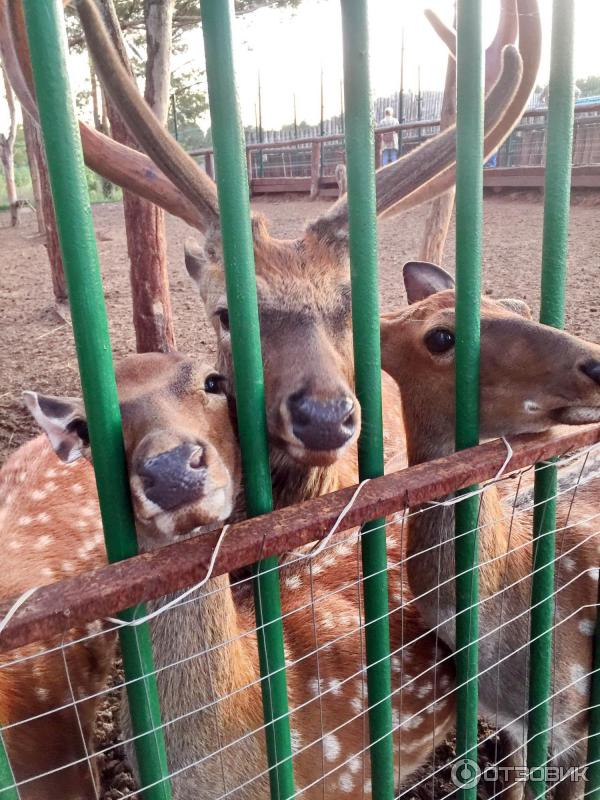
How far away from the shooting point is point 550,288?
145cm

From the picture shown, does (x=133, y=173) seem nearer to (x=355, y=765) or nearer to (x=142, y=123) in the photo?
(x=142, y=123)

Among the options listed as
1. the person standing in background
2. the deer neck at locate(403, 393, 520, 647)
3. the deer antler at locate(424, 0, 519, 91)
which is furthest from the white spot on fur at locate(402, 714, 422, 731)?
the person standing in background

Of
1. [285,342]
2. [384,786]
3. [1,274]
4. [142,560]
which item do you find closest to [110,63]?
[285,342]

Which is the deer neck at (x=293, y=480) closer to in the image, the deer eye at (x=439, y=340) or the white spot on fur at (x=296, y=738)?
the deer eye at (x=439, y=340)

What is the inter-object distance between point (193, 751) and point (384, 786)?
1.38 feet

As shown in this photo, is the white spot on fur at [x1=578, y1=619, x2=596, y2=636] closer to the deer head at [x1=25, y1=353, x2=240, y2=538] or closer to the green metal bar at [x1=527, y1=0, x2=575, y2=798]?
the green metal bar at [x1=527, y1=0, x2=575, y2=798]

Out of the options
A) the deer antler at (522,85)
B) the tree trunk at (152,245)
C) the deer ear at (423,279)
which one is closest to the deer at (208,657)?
the deer ear at (423,279)

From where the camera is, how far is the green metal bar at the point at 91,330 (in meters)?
0.91

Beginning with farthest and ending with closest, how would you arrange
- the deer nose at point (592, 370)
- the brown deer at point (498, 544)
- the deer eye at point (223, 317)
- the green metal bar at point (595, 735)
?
the deer eye at point (223, 317) → the green metal bar at point (595, 735) → the brown deer at point (498, 544) → the deer nose at point (592, 370)

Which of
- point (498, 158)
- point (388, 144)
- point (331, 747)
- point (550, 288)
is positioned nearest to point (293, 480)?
point (331, 747)

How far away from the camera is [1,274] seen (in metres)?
9.53

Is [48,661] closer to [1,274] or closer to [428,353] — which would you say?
[428,353]

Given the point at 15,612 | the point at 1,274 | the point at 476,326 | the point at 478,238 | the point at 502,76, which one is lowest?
the point at 1,274

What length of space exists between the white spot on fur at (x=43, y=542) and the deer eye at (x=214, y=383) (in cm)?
122
